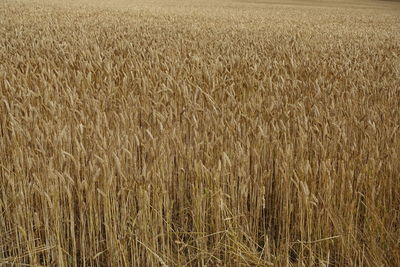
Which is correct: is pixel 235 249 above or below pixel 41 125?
below

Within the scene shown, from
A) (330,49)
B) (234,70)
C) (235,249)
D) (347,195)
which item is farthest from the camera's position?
(330,49)

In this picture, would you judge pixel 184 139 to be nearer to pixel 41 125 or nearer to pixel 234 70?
pixel 41 125

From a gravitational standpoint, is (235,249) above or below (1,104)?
below

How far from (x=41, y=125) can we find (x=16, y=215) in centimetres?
65

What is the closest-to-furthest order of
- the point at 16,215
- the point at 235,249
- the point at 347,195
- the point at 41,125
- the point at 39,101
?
the point at 235,249
the point at 16,215
the point at 347,195
the point at 41,125
the point at 39,101

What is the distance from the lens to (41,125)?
2402 millimetres

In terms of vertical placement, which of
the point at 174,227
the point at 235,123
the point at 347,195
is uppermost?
the point at 235,123

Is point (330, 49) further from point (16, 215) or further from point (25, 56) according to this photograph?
point (16, 215)

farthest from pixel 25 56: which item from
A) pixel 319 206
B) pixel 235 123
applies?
pixel 319 206

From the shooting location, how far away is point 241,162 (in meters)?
2.17

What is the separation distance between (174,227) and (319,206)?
0.60m

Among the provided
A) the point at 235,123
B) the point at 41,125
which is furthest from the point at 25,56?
the point at 235,123

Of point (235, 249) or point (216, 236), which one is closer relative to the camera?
point (235, 249)

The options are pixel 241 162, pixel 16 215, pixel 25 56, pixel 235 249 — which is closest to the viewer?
pixel 235 249
